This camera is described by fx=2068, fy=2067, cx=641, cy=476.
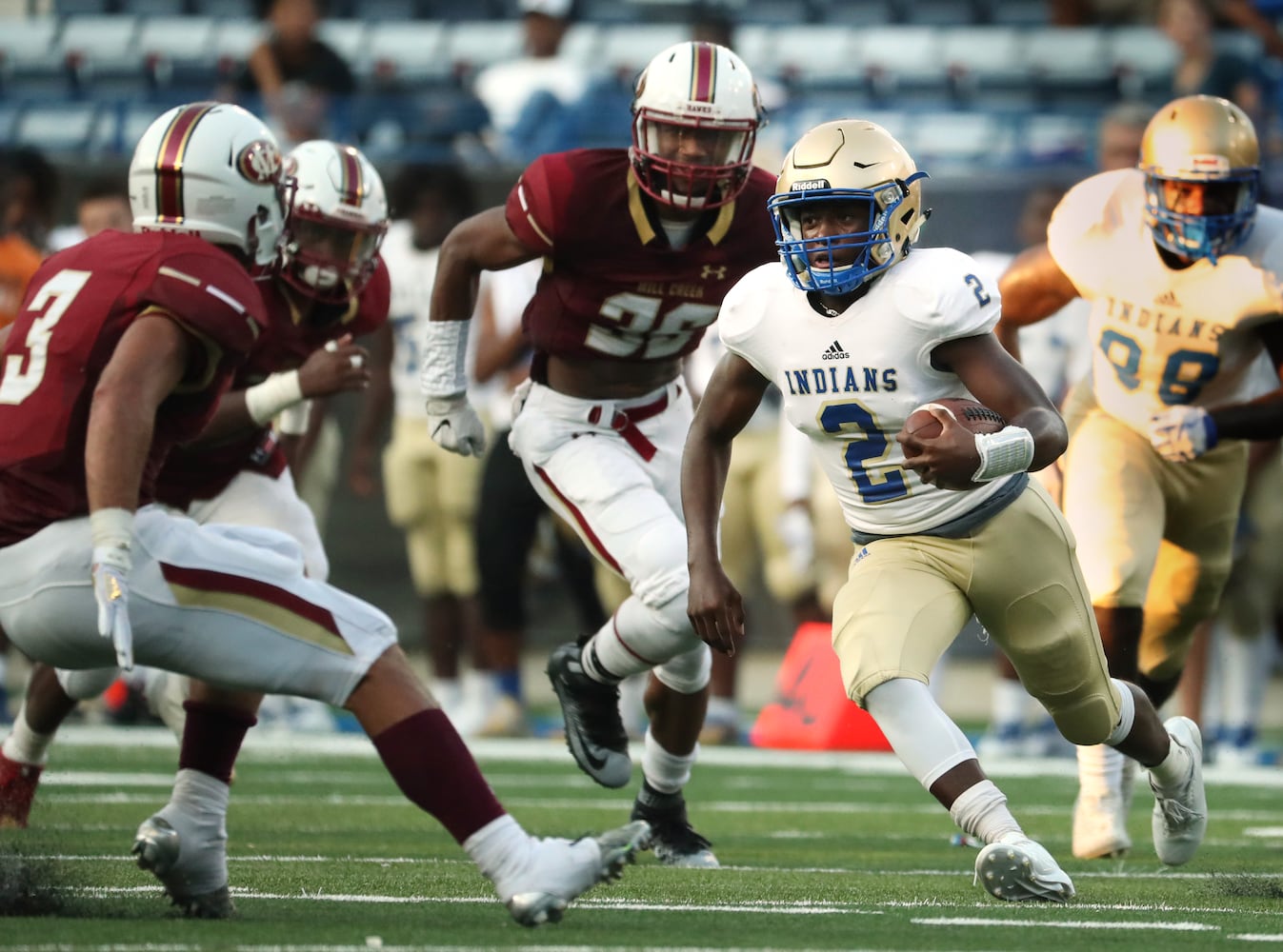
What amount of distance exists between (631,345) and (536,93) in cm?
648

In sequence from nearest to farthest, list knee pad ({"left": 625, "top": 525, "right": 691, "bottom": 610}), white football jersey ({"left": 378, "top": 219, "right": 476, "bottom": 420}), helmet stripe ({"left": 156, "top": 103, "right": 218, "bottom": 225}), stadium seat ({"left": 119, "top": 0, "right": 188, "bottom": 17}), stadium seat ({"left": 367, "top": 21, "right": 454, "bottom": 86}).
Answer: helmet stripe ({"left": 156, "top": 103, "right": 218, "bottom": 225}) < knee pad ({"left": 625, "top": 525, "right": 691, "bottom": 610}) < white football jersey ({"left": 378, "top": 219, "right": 476, "bottom": 420}) < stadium seat ({"left": 367, "top": 21, "right": 454, "bottom": 86}) < stadium seat ({"left": 119, "top": 0, "right": 188, "bottom": 17})

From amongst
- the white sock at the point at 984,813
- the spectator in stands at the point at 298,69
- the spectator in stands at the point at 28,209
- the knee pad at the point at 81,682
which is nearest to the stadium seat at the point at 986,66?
the spectator in stands at the point at 298,69

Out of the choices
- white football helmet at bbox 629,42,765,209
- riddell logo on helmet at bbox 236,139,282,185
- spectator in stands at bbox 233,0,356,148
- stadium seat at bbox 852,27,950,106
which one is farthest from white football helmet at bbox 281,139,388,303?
stadium seat at bbox 852,27,950,106

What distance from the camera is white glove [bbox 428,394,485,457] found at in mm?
5184

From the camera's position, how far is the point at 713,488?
427cm

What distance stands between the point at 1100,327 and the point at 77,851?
286 centimetres

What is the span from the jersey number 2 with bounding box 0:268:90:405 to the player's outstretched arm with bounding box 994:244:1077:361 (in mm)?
2626

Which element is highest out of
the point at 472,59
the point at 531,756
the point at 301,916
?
the point at 301,916

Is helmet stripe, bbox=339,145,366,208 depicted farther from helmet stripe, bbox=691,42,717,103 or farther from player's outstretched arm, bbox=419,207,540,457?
helmet stripe, bbox=691,42,717,103

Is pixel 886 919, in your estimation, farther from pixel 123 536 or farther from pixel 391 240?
pixel 391 240

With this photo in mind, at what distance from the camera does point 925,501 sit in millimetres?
4113

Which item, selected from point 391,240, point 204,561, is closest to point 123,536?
point 204,561

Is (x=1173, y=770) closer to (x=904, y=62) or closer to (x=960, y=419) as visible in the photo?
(x=960, y=419)

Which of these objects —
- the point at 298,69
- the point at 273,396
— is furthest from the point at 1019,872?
the point at 298,69
